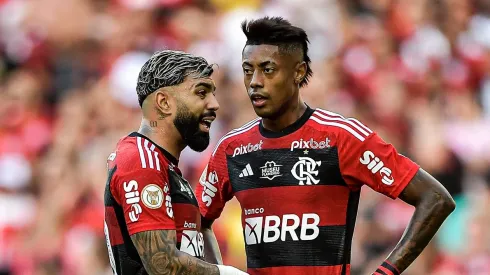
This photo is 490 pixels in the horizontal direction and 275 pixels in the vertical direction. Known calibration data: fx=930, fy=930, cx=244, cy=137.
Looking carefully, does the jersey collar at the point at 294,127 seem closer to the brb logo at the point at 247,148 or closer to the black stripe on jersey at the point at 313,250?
the brb logo at the point at 247,148

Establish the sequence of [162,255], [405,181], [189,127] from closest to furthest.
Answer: [162,255], [189,127], [405,181]

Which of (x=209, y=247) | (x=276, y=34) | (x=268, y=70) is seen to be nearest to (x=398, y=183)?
(x=268, y=70)

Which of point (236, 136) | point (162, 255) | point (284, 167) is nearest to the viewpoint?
point (162, 255)

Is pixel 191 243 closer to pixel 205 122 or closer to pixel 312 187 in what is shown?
pixel 205 122

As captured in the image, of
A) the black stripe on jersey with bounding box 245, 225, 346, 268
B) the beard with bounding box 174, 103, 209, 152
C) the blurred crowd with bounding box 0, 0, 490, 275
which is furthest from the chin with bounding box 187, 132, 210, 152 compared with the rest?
the blurred crowd with bounding box 0, 0, 490, 275

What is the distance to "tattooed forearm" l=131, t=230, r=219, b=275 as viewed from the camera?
4.56 metres

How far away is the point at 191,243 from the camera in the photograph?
4.88 m

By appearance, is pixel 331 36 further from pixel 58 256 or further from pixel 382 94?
pixel 58 256

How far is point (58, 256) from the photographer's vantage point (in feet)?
32.3

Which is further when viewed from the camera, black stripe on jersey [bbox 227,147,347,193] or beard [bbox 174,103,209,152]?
black stripe on jersey [bbox 227,147,347,193]

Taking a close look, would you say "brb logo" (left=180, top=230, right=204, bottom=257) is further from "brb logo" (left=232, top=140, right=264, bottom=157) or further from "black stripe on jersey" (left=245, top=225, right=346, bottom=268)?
"brb logo" (left=232, top=140, right=264, bottom=157)

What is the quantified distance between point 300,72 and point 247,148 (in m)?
0.55

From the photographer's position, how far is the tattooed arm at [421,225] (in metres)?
5.05

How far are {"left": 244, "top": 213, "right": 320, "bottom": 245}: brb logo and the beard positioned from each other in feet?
2.06
